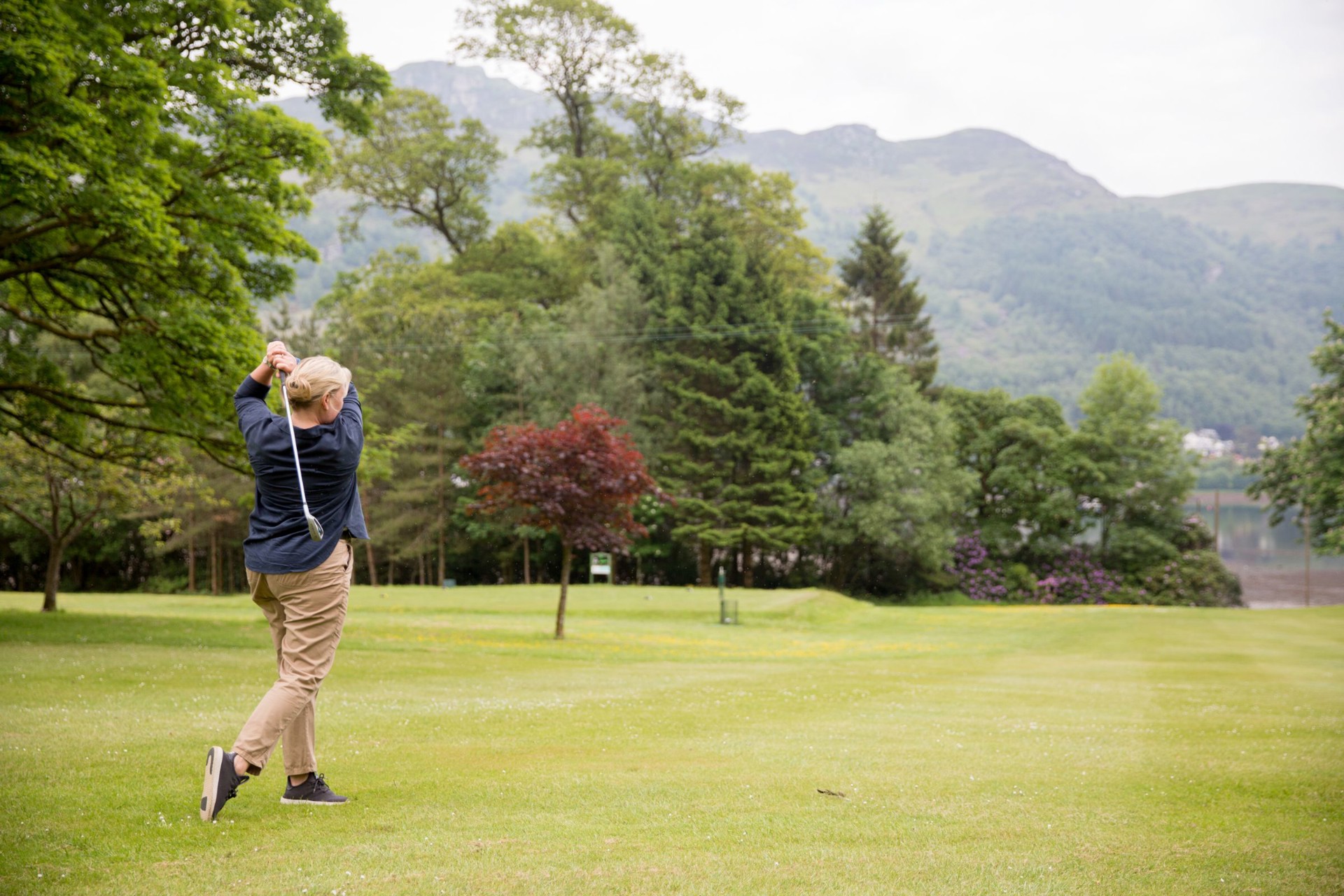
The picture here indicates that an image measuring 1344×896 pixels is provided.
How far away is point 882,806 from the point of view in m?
6.26

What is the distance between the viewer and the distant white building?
360 feet

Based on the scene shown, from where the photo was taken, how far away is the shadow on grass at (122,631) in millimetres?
17750

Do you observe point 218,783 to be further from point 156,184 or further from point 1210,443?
point 1210,443

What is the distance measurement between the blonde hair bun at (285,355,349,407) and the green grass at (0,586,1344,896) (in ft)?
7.23

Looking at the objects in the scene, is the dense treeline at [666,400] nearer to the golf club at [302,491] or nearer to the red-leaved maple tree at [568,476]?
the red-leaved maple tree at [568,476]

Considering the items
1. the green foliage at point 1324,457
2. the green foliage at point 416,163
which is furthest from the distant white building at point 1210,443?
the green foliage at point 416,163

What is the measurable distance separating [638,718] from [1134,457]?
51.2 meters

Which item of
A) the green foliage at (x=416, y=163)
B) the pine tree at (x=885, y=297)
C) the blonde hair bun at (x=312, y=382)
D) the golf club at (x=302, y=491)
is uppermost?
the green foliage at (x=416, y=163)

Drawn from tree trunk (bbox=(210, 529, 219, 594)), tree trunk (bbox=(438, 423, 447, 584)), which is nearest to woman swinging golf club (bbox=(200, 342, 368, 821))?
tree trunk (bbox=(210, 529, 219, 594))

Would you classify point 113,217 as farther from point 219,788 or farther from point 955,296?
point 955,296

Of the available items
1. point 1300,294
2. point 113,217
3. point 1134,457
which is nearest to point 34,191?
point 113,217

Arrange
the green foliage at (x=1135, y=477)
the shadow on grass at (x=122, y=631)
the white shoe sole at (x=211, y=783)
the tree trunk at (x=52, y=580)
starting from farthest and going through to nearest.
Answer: the green foliage at (x=1135, y=477), the tree trunk at (x=52, y=580), the shadow on grass at (x=122, y=631), the white shoe sole at (x=211, y=783)

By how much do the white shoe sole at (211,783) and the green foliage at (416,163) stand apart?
48.4 m

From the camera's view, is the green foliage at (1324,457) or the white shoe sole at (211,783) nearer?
the white shoe sole at (211,783)
